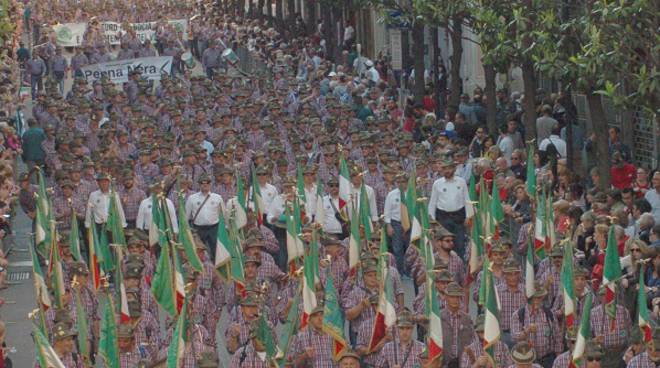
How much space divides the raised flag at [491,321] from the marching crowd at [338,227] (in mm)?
29

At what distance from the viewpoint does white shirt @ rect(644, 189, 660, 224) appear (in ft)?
67.1

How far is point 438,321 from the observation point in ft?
52.3

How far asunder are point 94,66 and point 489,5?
53.1ft

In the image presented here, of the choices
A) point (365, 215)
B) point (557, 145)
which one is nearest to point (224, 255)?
point (365, 215)

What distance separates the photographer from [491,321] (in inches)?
615

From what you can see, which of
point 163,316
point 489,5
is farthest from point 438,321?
point 489,5

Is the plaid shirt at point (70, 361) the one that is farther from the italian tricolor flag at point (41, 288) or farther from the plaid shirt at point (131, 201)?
the plaid shirt at point (131, 201)

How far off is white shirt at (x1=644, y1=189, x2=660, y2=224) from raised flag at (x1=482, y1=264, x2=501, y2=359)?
4.92m

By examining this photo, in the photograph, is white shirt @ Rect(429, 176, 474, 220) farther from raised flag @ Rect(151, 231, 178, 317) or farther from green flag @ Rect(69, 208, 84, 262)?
raised flag @ Rect(151, 231, 178, 317)

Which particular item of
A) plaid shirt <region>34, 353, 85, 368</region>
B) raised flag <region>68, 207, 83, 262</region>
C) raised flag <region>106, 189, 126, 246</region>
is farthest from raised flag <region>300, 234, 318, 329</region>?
raised flag <region>68, 207, 83, 262</region>

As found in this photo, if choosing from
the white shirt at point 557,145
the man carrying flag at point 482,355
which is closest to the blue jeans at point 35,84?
the white shirt at point 557,145

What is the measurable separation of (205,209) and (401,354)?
7.39 meters

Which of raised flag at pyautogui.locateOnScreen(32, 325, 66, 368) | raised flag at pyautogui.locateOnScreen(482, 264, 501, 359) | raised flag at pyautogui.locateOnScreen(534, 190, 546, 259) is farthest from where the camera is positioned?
Answer: raised flag at pyautogui.locateOnScreen(534, 190, 546, 259)

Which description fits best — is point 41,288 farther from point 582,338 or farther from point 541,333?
point 582,338
